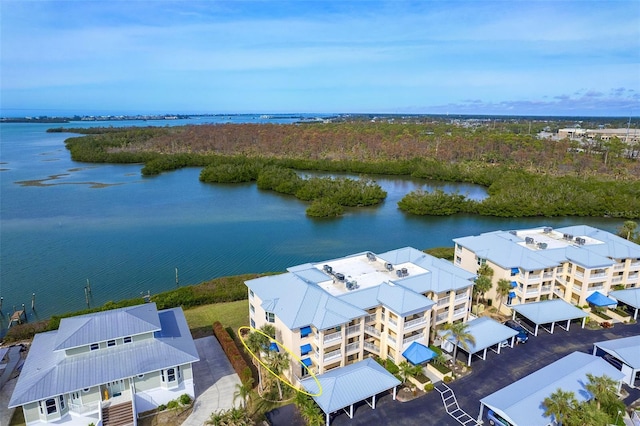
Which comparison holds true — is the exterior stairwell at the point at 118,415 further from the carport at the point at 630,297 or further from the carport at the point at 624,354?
the carport at the point at 630,297

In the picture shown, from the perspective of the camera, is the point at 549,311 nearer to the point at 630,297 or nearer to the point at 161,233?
the point at 630,297

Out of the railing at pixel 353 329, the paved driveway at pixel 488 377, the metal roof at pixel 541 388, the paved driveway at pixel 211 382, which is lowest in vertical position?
the paved driveway at pixel 488 377

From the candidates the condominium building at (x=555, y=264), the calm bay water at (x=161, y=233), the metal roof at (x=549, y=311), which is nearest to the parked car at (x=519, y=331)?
the metal roof at (x=549, y=311)

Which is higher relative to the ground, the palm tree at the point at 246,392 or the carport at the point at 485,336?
the carport at the point at 485,336

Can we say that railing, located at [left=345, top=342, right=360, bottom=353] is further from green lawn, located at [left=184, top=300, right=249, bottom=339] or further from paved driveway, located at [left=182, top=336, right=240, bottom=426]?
green lawn, located at [left=184, top=300, right=249, bottom=339]

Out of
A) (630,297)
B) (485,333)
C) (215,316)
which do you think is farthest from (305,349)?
(630,297)

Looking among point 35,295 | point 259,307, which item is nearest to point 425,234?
point 259,307

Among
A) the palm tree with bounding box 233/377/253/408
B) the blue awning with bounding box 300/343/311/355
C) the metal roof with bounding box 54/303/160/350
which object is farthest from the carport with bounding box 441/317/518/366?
the metal roof with bounding box 54/303/160/350
